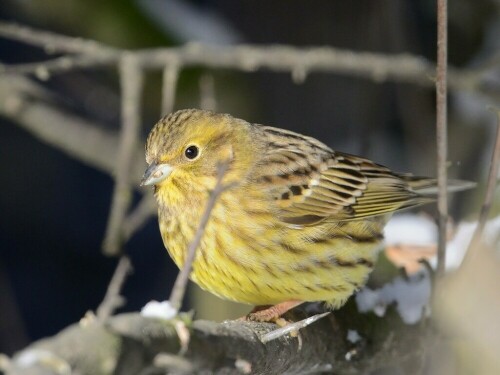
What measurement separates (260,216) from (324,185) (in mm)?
553

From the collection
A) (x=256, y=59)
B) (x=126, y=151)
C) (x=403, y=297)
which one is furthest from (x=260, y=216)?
(x=256, y=59)

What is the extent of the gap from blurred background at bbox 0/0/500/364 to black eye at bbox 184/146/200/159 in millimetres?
2183

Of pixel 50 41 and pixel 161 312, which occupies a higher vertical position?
pixel 50 41

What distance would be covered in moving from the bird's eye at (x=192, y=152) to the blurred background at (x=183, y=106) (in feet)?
7.16

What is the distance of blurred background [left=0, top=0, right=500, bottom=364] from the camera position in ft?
21.8

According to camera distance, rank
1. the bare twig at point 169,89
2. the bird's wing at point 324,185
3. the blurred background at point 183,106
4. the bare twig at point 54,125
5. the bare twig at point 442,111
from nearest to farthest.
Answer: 1. the bare twig at point 442,111
2. the bird's wing at point 324,185
3. the bare twig at point 169,89
4. the bare twig at point 54,125
5. the blurred background at point 183,106

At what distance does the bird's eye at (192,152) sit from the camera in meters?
3.79

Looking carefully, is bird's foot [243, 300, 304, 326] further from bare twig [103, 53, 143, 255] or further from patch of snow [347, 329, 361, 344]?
bare twig [103, 53, 143, 255]

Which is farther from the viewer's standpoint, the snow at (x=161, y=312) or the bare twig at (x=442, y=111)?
the bare twig at (x=442, y=111)

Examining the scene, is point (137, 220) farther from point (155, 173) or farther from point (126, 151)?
point (155, 173)

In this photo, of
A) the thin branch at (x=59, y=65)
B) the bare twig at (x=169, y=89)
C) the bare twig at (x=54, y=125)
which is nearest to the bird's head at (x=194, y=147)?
the bare twig at (x=169, y=89)

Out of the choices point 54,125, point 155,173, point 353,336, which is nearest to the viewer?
point 353,336

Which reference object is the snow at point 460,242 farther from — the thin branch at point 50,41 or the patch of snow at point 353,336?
the thin branch at point 50,41

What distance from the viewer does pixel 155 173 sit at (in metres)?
3.69
